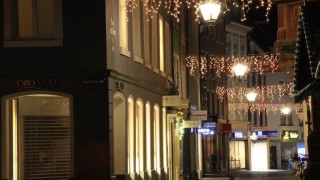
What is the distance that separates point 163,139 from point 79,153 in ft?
38.0

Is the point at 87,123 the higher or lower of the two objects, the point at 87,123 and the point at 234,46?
the lower

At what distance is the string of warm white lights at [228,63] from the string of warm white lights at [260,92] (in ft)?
6.55

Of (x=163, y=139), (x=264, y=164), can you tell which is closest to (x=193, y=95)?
(x=163, y=139)

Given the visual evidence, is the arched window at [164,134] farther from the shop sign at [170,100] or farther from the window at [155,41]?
the window at [155,41]

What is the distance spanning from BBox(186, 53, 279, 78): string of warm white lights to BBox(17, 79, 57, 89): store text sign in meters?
22.7

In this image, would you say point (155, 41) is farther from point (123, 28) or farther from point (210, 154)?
point (210, 154)

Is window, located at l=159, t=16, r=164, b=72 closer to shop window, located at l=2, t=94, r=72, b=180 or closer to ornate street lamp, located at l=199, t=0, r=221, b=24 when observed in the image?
shop window, located at l=2, t=94, r=72, b=180

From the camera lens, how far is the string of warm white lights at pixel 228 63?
43125mm

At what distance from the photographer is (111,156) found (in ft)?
64.8

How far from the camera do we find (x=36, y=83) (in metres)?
19.8

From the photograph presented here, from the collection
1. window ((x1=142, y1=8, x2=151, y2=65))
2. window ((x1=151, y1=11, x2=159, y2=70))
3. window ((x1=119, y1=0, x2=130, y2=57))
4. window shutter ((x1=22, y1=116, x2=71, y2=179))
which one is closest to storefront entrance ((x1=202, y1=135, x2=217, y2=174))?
window ((x1=151, y1=11, x2=159, y2=70))

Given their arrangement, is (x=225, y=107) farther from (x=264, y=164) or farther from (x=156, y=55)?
(x=156, y=55)

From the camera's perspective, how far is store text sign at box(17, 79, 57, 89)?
778 inches

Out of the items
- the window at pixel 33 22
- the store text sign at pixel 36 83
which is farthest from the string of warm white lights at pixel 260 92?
the store text sign at pixel 36 83
